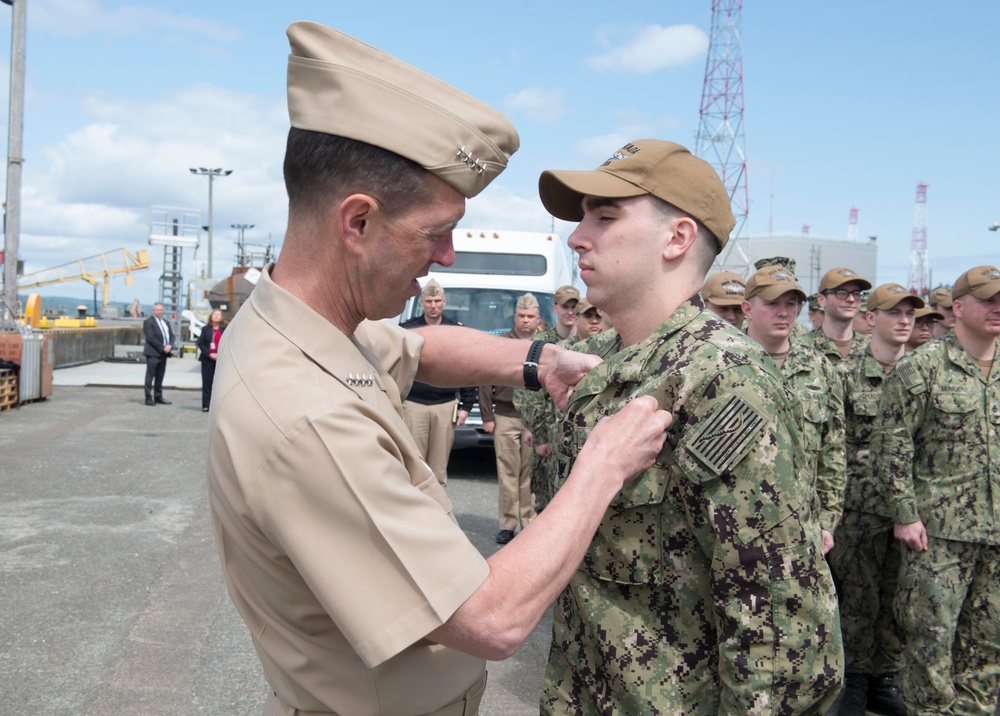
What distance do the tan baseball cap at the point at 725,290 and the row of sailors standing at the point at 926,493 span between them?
2.82 feet

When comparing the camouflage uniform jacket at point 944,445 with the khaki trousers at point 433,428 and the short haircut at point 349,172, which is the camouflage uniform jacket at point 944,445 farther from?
the khaki trousers at point 433,428

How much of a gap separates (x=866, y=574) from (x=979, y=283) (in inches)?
77.7

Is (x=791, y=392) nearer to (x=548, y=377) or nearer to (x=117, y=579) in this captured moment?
(x=548, y=377)

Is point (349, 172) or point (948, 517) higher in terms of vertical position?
point (349, 172)

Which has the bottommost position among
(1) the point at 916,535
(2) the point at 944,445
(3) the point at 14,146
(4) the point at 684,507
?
(1) the point at 916,535

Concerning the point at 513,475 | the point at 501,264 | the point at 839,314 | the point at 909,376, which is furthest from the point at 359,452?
the point at 501,264

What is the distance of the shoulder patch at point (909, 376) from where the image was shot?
442 cm

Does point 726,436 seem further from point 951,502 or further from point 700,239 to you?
point 951,502

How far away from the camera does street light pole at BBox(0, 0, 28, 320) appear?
15.9 meters

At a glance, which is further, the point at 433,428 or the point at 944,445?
the point at 433,428

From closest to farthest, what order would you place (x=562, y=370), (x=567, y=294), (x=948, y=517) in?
1. (x=562, y=370)
2. (x=948, y=517)
3. (x=567, y=294)

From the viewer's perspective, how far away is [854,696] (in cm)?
490

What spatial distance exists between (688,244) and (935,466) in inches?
122

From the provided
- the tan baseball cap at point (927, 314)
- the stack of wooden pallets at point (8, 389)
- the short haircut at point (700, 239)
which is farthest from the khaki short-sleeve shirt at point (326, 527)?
the stack of wooden pallets at point (8, 389)
